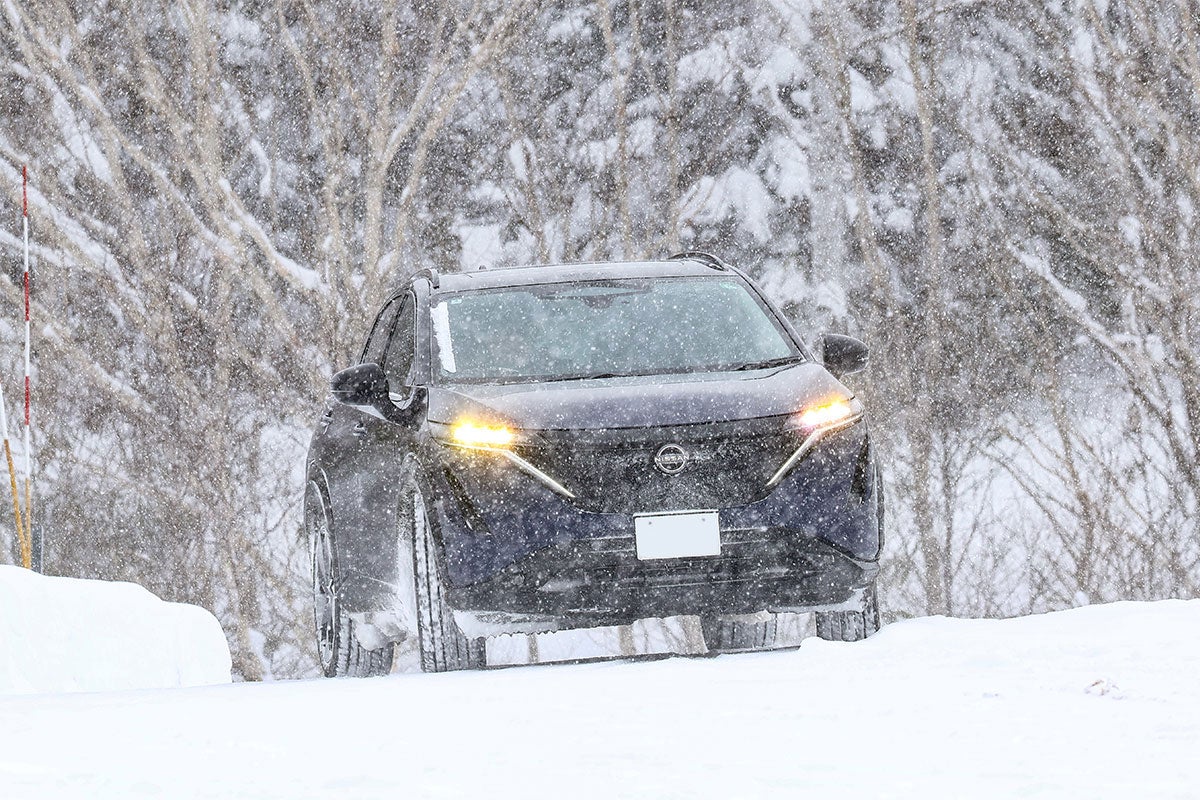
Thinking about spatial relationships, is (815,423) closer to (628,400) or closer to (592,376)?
(628,400)

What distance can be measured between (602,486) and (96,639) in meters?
3.24

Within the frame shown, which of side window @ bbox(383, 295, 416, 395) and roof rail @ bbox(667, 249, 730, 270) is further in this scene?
roof rail @ bbox(667, 249, 730, 270)

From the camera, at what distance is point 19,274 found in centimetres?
2375

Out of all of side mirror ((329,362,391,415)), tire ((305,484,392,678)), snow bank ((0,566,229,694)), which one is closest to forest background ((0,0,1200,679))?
snow bank ((0,566,229,694))

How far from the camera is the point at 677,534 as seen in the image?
686cm

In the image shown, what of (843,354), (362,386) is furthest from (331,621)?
(843,354)

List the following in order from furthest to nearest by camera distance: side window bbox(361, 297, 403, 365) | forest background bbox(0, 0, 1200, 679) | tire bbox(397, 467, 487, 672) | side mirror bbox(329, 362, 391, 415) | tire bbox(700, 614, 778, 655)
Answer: forest background bbox(0, 0, 1200, 679)
side window bbox(361, 297, 403, 365)
tire bbox(700, 614, 778, 655)
side mirror bbox(329, 362, 391, 415)
tire bbox(397, 467, 487, 672)

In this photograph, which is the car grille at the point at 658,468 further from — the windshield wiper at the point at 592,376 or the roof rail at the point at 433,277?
the roof rail at the point at 433,277

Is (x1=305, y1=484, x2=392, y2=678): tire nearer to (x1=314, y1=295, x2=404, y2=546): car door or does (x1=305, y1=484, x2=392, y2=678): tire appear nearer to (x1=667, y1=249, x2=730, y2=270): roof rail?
(x1=314, y1=295, x2=404, y2=546): car door

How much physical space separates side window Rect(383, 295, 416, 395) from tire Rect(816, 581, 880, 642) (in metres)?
1.91

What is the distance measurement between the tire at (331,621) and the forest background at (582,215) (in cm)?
1339

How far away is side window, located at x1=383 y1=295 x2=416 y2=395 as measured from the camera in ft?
26.9

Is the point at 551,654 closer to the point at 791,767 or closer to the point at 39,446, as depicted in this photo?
the point at 39,446

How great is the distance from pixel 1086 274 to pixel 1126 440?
87.2 inches
